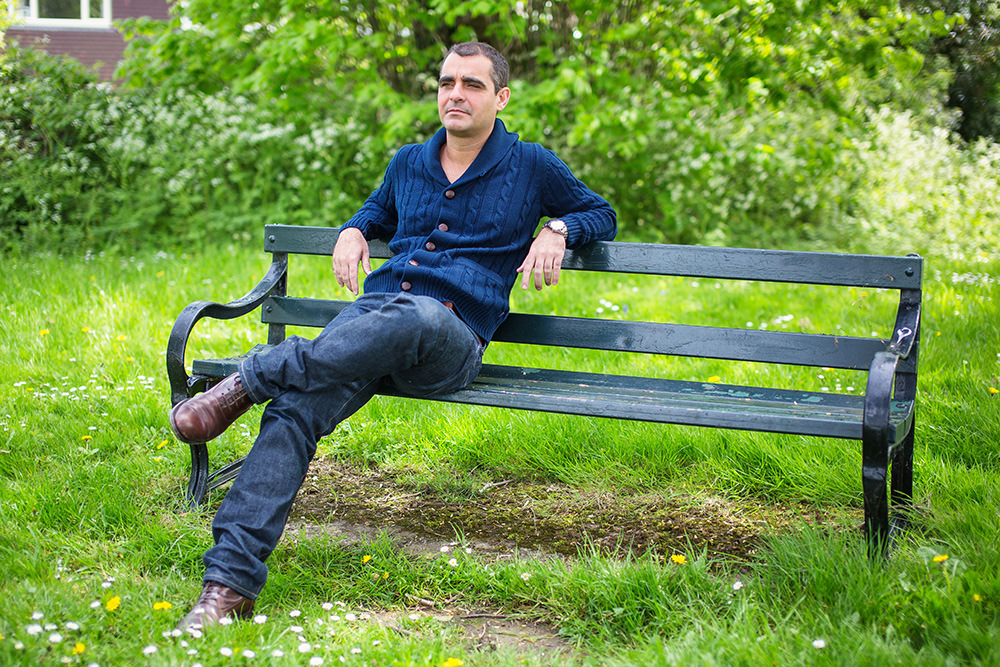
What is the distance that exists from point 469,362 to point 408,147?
3.00 feet

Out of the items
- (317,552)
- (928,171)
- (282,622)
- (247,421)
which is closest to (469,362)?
(317,552)

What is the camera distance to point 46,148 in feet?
25.6

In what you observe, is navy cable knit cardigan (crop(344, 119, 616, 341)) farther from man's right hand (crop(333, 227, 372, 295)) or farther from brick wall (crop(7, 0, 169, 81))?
brick wall (crop(7, 0, 169, 81))

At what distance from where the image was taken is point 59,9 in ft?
55.5

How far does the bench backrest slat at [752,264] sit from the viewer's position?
2.75 meters

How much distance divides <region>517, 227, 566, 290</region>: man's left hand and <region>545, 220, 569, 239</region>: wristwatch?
0.04 feet

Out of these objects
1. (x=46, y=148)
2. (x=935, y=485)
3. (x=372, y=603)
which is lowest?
(x=372, y=603)

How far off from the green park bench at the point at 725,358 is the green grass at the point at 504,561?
0.79ft

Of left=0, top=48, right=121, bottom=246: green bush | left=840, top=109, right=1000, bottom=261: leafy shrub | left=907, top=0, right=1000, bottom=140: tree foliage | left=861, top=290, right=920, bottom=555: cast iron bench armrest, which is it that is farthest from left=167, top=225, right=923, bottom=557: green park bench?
left=907, top=0, right=1000, bottom=140: tree foliage

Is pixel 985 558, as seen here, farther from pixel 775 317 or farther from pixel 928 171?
pixel 928 171

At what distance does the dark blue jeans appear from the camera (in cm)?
227

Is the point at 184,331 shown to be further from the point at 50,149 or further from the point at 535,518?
the point at 50,149

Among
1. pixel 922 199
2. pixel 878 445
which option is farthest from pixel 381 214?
pixel 922 199

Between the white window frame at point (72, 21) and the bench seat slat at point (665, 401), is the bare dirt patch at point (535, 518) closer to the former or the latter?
the bench seat slat at point (665, 401)
